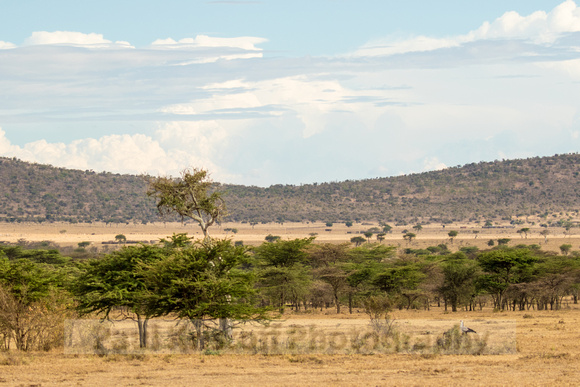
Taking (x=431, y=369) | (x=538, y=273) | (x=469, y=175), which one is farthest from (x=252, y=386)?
(x=469, y=175)

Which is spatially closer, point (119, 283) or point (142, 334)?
point (119, 283)

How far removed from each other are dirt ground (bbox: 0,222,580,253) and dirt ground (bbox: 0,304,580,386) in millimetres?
82240

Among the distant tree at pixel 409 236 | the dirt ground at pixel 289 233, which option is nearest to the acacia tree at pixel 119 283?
the dirt ground at pixel 289 233

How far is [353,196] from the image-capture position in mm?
171375

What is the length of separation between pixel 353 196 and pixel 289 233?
3855 cm

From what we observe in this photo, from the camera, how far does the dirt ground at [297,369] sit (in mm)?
18828

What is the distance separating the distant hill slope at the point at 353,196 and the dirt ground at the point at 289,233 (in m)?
4.64

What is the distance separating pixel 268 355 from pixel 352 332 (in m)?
8.53

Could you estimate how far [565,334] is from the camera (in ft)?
100.0

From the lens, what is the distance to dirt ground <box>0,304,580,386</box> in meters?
18.8

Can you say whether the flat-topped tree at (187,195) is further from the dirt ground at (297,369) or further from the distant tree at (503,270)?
the distant tree at (503,270)

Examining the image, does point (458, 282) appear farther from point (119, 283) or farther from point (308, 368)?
point (308, 368)

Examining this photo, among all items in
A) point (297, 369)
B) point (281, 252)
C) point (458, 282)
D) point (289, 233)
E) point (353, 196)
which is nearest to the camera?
point (297, 369)

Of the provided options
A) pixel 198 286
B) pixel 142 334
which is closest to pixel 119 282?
pixel 142 334
